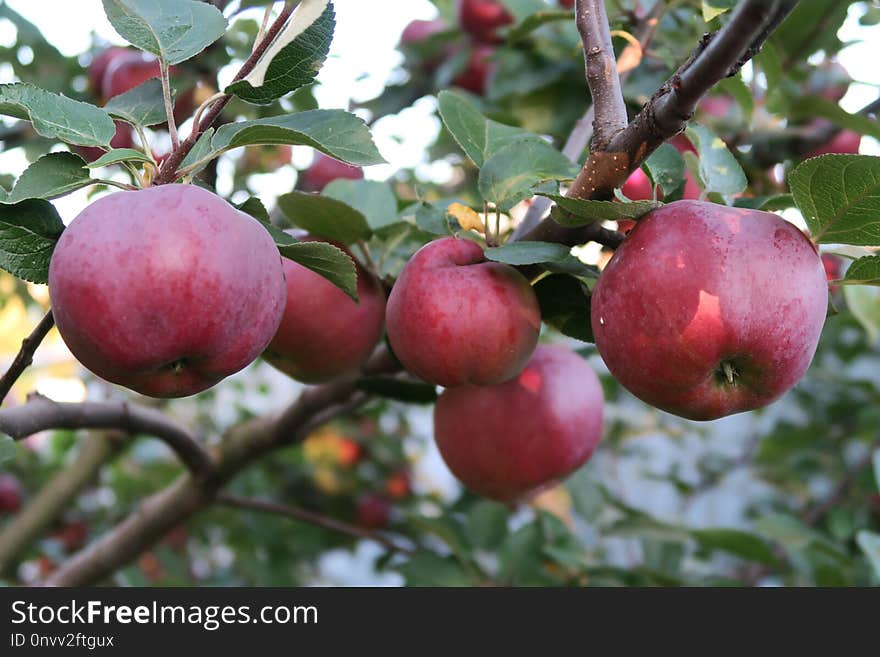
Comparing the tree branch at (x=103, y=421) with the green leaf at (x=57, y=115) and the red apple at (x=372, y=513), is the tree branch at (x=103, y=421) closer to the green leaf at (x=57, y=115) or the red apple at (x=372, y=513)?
the green leaf at (x=57, y=115)

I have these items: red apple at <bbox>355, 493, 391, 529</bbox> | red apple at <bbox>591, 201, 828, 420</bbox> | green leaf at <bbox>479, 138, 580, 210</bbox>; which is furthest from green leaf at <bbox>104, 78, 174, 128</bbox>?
red apple at <bbox>355, 493, 391, 529</bbox>

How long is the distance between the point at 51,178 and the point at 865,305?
2.66ft

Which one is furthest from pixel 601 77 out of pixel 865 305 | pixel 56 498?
pixel 56 498

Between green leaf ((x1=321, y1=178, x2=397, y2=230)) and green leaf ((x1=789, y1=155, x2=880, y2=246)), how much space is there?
372 mm

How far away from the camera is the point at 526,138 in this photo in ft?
2.16

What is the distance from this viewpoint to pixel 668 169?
0.61 metres

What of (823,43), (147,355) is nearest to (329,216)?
(147,355)

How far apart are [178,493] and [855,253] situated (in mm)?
860

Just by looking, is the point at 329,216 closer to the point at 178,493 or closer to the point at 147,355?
the point at 147,355

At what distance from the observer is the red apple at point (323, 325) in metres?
0.71

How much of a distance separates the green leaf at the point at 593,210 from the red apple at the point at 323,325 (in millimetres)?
209

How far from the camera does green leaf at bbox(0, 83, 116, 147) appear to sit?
517mm

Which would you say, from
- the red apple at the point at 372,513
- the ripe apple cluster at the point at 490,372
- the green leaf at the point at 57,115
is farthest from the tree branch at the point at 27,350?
the red apple at the point at 372,513
